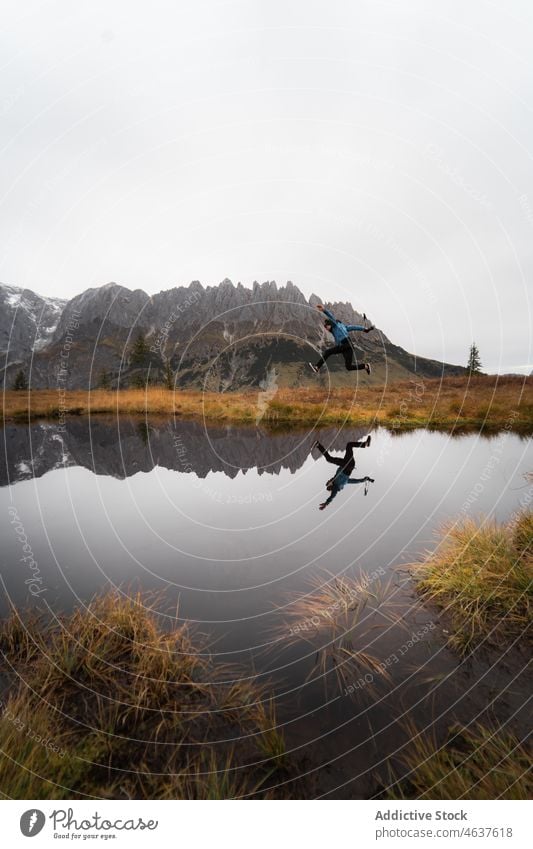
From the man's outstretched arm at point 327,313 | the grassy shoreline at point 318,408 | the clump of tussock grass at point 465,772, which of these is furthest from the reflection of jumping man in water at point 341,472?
the grassy shoreline at point 318,408

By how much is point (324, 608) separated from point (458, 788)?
2512mm

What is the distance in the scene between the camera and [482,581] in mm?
5695

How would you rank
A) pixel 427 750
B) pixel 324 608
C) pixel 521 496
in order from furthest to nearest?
1. pixel 521 496
2. pixel 324 608
3. pixel 427 750

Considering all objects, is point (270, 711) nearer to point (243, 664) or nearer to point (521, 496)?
point (243, 664)

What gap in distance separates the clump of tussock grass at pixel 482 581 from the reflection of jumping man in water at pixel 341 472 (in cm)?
363

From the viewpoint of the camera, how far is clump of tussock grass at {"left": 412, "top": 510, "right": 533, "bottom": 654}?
4.81 meters

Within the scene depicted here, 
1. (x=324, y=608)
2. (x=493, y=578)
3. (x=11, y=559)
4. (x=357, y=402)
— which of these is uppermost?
(x=357, y=402)

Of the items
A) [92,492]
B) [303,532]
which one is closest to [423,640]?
[303,532]

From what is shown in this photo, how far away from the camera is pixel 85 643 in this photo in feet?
14.7

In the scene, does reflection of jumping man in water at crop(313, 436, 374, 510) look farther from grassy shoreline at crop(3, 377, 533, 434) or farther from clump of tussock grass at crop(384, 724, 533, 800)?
grassy shoreline at crop(3, 377, 533, 434)

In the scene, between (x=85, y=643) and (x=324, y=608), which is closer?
(x=85, y=643)

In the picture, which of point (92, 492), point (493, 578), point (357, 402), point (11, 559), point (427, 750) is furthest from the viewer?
point (357, 402)

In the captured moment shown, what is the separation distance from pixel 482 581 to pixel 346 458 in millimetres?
9427

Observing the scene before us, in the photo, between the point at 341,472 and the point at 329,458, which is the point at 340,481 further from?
the point at 329,458
